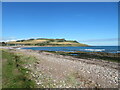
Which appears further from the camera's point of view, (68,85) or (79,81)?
(79,81)

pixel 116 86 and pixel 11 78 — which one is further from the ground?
pixel 11 78

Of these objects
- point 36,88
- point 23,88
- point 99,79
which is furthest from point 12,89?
point 99,79

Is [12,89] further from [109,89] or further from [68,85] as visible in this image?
[109,89]

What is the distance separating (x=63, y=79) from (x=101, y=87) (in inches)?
183

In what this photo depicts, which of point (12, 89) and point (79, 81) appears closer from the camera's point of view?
point (12, 89)

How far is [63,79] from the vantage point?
16.2 meters

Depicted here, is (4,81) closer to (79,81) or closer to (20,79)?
(20,79)

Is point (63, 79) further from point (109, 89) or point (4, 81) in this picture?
point (4, 81)

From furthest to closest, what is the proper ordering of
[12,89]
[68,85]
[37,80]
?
→ [37,80] → [68,85] → [12,89]

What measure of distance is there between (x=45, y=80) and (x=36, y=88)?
7.95ft

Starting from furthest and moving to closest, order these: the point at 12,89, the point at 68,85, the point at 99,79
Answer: the point at 99,79 < the point at 68,85 < the point at 12,89

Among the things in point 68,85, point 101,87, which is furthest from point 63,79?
point 101,87

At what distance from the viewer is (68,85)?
47.3 feet

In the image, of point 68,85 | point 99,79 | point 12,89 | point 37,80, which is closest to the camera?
point 12,89
